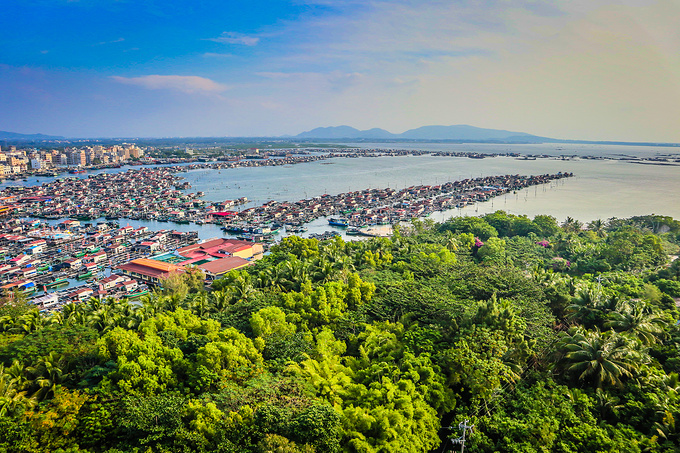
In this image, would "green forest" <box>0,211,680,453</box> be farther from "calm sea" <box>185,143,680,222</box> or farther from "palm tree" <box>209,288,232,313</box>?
"calm sea" <box>185,143,680,222</box>

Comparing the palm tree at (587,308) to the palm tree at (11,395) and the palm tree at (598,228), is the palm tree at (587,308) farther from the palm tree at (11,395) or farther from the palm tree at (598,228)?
the palm tree at (598,228)

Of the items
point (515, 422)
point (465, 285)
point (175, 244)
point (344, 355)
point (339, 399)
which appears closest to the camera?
point (515, 422)

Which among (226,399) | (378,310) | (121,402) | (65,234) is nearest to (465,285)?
(378,310)

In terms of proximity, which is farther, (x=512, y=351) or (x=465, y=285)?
(x=465, y=285)

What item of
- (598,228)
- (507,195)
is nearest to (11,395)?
(598,228)

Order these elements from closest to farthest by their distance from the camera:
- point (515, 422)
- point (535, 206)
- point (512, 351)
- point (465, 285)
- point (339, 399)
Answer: point (515, 422) → point (339, 399) → point (512, 351) → point (465, 285) → point (535, 206)

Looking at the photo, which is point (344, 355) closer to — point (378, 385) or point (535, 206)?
point (378, 385)

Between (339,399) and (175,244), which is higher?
(339,399)

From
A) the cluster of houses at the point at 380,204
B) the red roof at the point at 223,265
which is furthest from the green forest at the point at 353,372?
the cluster of houses at the point at 380,204
